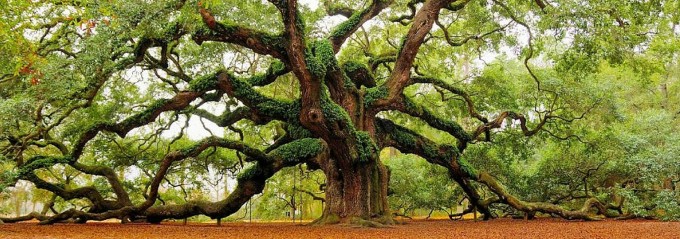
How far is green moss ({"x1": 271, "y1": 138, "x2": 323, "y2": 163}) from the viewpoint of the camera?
38.1 ft

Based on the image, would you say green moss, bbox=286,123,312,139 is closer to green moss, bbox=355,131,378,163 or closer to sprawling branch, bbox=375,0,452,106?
sprawling branch, bbox=375,0,452,106

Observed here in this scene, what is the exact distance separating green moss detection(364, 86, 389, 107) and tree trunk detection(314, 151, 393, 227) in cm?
151

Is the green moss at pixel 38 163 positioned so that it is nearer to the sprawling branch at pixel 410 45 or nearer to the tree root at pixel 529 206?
the sprawling branch at pixel 410 45

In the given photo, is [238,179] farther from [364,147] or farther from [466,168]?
[466,168]

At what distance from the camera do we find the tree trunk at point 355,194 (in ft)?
37.2

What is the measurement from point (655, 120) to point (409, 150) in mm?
8725

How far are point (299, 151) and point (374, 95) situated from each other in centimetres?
235

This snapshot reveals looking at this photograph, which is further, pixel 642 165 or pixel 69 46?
pixel 642 165

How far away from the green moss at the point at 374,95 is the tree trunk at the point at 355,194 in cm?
151

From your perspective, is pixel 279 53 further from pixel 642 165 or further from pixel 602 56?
pixel 642 165

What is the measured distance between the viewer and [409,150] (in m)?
13.6

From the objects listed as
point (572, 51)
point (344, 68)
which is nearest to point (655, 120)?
point (572, 51)

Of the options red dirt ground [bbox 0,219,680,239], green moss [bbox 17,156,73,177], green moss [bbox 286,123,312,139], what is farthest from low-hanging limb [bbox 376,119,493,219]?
green moss [bbox 17,156,73,177]

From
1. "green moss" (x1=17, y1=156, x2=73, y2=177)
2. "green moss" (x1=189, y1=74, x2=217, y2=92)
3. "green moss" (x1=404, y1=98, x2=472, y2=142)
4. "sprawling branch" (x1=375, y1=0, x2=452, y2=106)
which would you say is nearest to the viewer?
"green moss" (x1=189, y1=74, x2=217, y2=92)
